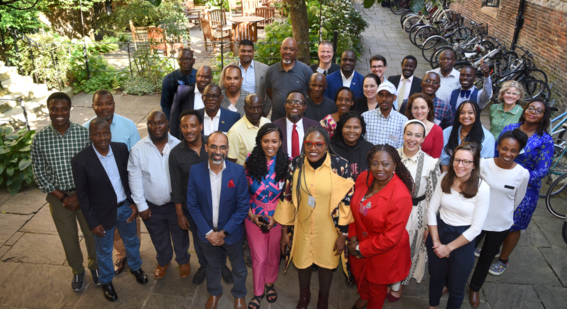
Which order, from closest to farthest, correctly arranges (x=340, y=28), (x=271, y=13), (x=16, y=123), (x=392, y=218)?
(x=392, y=218) < (x=16, y=123) < (x=340, y=28) < (x=271, y=13)

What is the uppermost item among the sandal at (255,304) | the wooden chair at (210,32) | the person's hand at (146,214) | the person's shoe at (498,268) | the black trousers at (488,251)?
the wooden chair at (210,32)

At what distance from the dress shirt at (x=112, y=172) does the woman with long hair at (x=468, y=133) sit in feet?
10.5

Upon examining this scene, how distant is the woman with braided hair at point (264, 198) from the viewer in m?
3.42

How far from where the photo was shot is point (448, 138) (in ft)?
13.7

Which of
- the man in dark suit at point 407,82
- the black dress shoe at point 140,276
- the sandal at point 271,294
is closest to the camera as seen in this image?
the sandal at point 271,294

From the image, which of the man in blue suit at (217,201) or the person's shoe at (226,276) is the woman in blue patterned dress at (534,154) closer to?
the man in blue suit at (217,201)

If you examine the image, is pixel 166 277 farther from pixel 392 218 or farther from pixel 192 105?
pixel 392 218

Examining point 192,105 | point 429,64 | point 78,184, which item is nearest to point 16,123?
point 192,105

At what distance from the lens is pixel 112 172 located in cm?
362

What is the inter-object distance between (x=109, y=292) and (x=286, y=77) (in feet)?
10.8

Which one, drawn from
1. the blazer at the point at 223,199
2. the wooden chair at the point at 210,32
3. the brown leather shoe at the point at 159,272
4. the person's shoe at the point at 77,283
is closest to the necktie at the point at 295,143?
the blazer at the point at 223,199

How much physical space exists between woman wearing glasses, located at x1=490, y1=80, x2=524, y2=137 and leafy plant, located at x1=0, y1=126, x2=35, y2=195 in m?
6.34

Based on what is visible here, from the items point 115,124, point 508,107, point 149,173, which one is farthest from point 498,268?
point 115,124

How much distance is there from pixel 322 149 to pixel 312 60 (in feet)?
22.7
